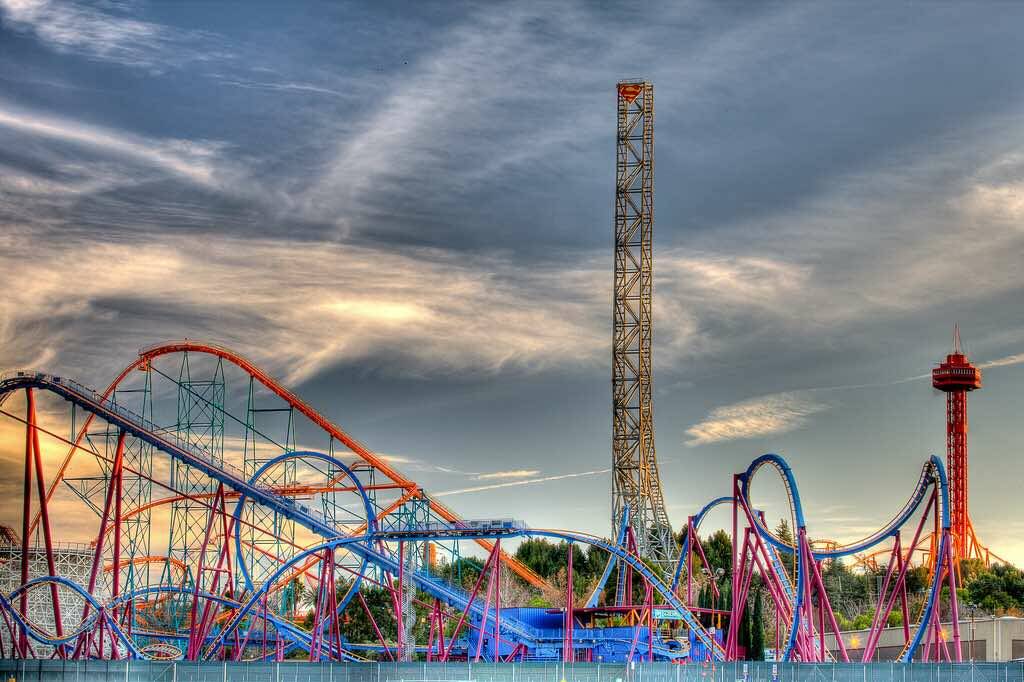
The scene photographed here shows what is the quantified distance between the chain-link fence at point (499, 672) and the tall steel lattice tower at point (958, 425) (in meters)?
60.7

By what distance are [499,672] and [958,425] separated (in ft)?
212

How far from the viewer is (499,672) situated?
3269 cm

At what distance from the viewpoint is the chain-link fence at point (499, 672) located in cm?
3072

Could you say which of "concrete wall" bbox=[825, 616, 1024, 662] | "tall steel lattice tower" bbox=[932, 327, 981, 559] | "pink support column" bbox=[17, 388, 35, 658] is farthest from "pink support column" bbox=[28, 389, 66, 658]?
"tall steel lattice tower" bbox=[932, 327, 981, 559]

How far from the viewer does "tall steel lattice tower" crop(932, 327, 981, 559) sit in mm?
88875

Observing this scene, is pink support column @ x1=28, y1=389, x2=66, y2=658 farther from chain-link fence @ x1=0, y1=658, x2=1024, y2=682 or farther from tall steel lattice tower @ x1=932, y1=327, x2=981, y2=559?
tall steel lattice tower @ x1=932, y1=327, x2=981, y2=559

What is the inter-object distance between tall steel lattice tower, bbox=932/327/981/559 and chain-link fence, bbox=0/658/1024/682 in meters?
60.7

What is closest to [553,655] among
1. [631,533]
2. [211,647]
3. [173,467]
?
[631,533]

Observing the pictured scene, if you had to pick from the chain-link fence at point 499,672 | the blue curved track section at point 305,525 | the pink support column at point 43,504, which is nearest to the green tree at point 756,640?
the blue curved track section at point 305,525

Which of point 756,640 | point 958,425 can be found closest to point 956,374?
point 958,425

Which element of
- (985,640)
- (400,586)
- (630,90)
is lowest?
(985,640)

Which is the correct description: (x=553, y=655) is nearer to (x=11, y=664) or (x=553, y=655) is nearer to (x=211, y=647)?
(x=211, y=647)

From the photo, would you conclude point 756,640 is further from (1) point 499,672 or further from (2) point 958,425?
(2) point 958,425

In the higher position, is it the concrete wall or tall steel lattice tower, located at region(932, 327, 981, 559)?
tall steel lattice tower, located at region(932, 327, 981, 559)
